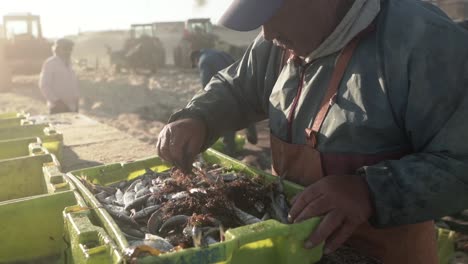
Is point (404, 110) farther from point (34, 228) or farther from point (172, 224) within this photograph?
point (34, 228)

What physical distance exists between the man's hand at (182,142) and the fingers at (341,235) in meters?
1.00

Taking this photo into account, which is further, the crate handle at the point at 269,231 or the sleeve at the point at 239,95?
the sleeve at the point at 239,95

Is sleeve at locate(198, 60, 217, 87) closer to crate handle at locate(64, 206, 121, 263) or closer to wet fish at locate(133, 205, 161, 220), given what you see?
wet fish at locate(133, 205, 161, 220)

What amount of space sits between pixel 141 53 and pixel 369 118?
2431cm

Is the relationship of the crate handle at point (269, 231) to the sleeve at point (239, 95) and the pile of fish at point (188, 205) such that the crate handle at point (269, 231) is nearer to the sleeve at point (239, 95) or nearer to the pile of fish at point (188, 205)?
the pile of fish at point (188, 205)

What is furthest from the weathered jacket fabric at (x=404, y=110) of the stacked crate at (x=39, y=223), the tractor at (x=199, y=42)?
the tractor at (x=199, y=42)

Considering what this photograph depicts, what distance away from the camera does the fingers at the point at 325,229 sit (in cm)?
163

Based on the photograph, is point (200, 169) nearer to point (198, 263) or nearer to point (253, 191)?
point (253, 191)

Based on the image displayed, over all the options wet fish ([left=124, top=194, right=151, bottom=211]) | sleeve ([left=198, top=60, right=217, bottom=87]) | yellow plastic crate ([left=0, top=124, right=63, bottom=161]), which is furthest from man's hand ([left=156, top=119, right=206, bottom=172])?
sleeve ([left=198, top=60, right=217, bottom=87])

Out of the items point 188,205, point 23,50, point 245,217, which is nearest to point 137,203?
point 188,205

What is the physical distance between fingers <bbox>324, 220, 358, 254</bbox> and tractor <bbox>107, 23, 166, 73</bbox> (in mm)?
23928

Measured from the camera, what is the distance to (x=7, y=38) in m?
22.6

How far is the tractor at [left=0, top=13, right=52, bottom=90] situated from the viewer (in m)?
20.5

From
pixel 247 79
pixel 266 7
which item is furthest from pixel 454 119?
pixel 247 79
